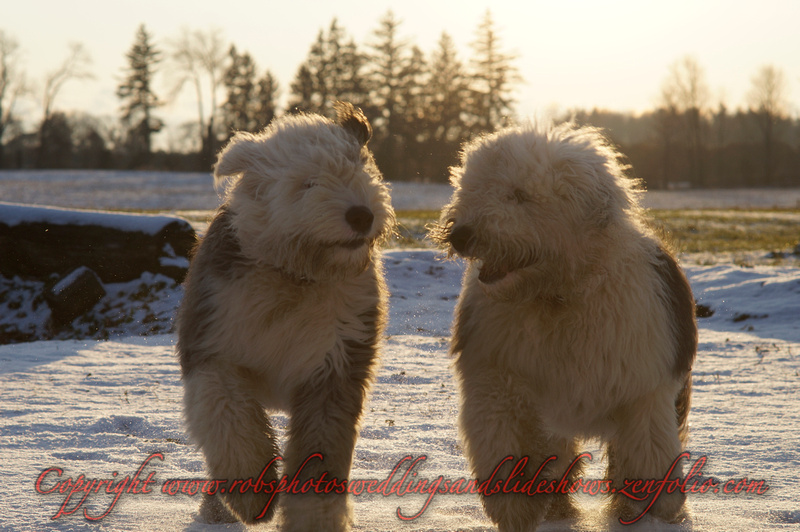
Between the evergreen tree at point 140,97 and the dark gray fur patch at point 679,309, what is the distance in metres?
56.0

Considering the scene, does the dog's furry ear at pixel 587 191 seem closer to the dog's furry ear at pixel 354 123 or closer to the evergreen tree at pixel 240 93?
the dog's furry ear at pixel 354 123

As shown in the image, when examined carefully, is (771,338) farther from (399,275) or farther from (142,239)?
(142,239)

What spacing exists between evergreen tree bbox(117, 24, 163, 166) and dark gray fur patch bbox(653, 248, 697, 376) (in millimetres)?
55958

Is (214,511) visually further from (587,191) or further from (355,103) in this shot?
(355,103)

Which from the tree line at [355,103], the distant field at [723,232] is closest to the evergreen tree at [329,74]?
the tree line at [355,103]

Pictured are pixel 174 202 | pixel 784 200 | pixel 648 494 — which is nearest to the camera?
pixel 648 494

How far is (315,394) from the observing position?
12.0 ft

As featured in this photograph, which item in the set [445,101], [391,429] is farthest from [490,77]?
[391,429]

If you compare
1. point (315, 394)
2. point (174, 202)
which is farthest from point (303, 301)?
point (174, 202)

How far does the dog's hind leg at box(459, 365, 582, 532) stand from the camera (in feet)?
11.1

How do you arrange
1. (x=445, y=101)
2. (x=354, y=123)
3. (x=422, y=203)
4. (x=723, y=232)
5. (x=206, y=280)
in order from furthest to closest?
(x=445, y=101) < (x=422, y=203) < (x=723, y=232) < (x=354, y=123) < (x=206, y=280)

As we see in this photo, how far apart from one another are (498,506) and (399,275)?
8824 millimetres

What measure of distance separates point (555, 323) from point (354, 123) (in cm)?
166

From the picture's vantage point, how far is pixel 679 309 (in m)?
3.78
